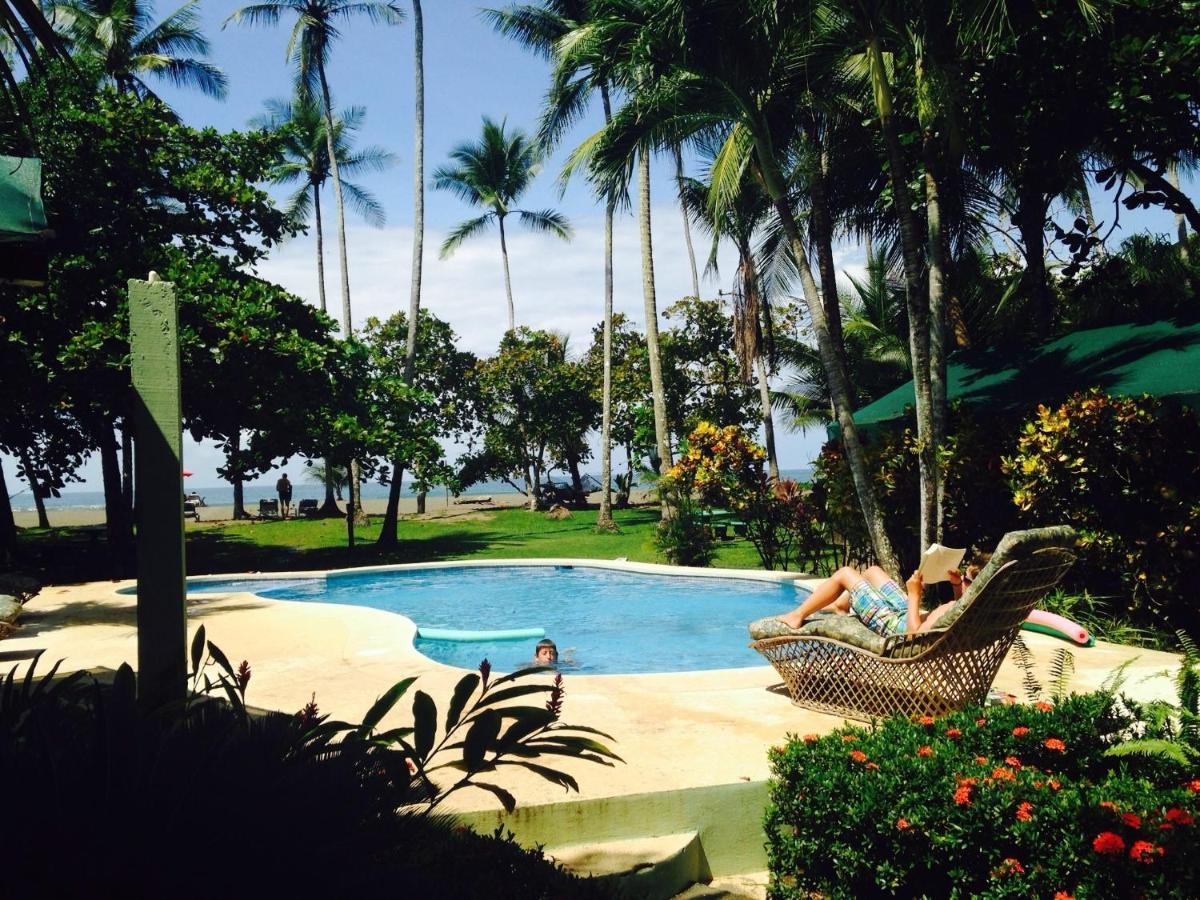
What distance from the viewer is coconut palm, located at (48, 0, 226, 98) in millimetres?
21938

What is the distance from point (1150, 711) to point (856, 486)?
6.99 m

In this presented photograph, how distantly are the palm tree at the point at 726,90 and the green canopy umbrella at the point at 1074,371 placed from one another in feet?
5.58

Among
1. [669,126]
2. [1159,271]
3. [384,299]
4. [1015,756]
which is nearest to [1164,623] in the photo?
[1015,756]

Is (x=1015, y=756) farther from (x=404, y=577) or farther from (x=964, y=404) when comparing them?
(x=404, y=577)

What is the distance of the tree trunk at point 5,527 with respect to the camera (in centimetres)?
1585

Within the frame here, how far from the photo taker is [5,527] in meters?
16.3

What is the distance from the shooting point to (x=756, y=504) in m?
13.3

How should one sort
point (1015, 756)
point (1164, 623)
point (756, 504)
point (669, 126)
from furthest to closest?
1. point (756, 504)
2. point (669, 126)
3. point (1164, 623)
4. point (1015, 756)

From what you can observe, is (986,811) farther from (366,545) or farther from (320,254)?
(320,254)

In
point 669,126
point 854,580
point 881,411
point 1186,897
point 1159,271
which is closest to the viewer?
point 1186,897

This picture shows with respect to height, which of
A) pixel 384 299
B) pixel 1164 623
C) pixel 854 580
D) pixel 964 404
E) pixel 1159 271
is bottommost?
pixel 1164 623

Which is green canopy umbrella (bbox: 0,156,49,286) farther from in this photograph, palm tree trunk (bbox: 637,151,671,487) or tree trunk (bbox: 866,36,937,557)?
palm tree trunk (bbox: 637,151,671,487)

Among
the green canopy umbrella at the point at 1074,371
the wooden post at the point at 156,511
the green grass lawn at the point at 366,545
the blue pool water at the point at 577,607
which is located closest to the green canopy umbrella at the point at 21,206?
the wooden post at the point at 156,511

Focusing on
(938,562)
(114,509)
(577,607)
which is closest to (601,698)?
(938,562)
